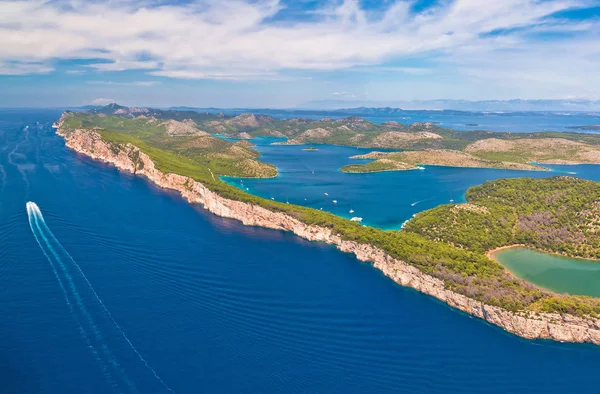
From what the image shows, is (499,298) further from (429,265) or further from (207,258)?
(207,258)

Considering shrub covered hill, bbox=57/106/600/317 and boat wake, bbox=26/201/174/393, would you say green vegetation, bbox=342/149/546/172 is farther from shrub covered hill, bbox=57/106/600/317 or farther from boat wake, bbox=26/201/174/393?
boat wake, bbox=26/201/174/393

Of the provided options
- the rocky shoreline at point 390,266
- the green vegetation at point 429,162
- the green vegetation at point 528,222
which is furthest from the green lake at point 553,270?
the green vegetation at point 429,162

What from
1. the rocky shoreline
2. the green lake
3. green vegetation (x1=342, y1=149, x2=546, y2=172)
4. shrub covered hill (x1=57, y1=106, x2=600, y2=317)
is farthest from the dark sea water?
green vegetation (x1=342, y1=149, x2=546, y2=172)

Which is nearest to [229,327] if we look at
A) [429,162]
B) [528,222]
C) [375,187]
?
[528,222]

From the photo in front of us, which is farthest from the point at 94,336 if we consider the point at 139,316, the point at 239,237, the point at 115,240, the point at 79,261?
the point at 239,237

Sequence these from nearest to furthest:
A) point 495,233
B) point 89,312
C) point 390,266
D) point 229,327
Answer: point 229,327
point 89,312
point 390,266
point 495,233

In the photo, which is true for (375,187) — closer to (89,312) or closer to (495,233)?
(495,233)

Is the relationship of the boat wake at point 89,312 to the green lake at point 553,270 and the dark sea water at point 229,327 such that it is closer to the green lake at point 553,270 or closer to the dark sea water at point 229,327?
the dark sea water at point 229,327
